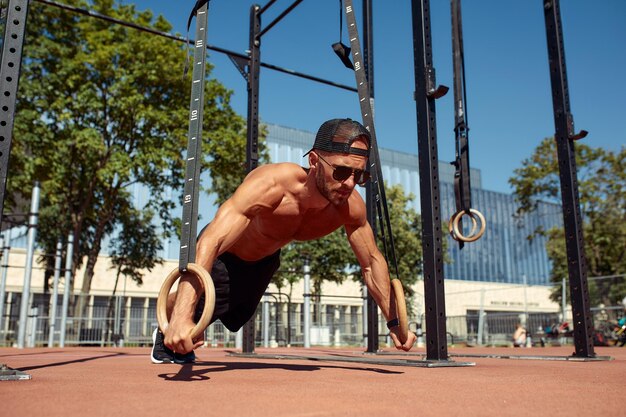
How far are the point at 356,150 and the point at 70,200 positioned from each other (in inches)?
609

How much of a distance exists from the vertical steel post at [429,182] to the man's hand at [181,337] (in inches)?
95.4

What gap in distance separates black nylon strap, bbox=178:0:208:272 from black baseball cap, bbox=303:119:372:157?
719mm

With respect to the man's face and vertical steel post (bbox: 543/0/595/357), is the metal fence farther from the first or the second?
the man's face

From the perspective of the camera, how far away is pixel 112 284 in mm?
27750

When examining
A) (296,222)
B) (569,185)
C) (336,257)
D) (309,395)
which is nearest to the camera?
(309,395)

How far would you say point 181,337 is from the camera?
255 cm

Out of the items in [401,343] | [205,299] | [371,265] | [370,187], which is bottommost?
[401,343]

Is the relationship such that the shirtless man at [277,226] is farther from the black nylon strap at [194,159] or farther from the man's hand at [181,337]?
the black nylon strap at [194,159]

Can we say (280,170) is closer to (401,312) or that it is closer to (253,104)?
(401,312)

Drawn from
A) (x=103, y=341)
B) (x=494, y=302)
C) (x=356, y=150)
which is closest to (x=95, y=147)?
(x=103, y=341)

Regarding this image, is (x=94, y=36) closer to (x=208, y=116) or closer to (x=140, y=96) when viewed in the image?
(x=140, y=96)

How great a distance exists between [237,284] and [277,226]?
755mm

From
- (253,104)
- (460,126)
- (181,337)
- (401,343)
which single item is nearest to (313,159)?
(401,343)

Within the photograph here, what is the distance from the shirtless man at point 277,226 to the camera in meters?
3.08
